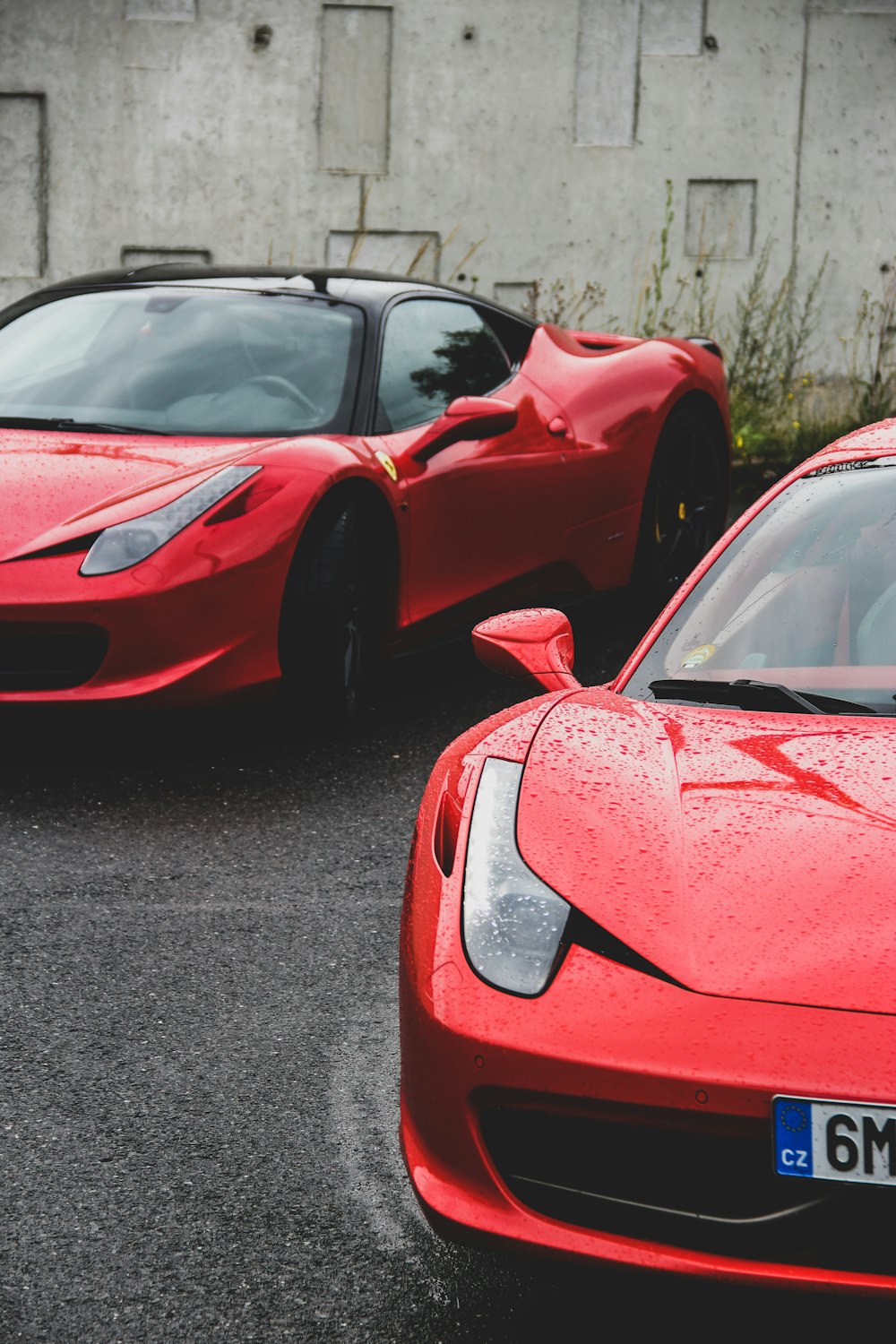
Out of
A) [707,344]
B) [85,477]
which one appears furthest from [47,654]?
[707,344]

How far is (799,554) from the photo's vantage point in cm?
300

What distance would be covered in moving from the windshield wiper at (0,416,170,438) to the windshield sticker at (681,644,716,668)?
2.53 meters

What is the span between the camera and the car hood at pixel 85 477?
14.4ft

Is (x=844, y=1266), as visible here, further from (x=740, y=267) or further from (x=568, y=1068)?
(x=740, y=267)

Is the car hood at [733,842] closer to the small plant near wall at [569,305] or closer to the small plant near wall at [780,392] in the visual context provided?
the small plant near wall at [780,392]

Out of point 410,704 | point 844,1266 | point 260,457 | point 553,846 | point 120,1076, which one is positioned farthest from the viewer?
point 410,704

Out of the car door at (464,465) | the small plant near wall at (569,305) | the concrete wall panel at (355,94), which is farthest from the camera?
the concrete wall panel at (355,94)

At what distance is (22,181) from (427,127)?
3.83 meters

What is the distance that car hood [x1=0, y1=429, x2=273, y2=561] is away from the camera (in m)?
4.40

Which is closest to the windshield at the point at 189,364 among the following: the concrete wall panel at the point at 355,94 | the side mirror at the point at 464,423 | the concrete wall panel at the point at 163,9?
the side mirror at the point at 464,423

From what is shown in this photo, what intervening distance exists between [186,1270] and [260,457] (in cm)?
276

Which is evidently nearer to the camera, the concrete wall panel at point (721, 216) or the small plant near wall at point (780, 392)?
the small plant near wall at point (780, 392)

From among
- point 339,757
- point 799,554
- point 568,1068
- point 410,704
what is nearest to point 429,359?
point 410,704

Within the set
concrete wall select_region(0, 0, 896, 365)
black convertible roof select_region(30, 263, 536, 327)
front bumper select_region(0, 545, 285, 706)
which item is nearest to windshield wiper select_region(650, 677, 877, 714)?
front bumper select_region(0, 545, 285, 706)
